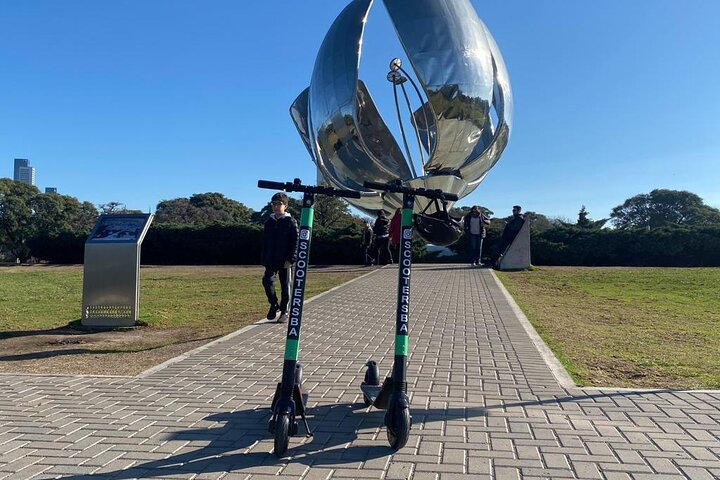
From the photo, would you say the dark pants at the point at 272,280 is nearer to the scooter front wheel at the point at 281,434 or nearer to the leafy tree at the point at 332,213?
the scooter front wheel at the point at 281,434

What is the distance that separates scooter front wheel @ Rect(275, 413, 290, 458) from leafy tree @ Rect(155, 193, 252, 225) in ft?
139

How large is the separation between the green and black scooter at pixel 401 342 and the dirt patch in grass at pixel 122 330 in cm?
336

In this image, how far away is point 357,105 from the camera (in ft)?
19.9

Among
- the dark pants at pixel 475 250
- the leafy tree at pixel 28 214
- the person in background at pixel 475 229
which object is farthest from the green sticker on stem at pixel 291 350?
the leafy tree at pixel 28 214

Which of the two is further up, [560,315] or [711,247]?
[711,247]

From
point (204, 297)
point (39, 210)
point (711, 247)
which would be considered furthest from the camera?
point (39, 210)

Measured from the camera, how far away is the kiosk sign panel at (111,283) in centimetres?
900

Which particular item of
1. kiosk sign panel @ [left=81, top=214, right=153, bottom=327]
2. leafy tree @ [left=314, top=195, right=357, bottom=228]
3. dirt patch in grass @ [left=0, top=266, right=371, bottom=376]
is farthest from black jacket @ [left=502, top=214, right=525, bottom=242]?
leafy tree @ [left=314, top=195, right=357, bottom=228]

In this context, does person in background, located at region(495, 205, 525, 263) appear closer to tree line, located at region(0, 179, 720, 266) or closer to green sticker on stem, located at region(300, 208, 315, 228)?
tree line, located at region(0, 179, 720, 266)

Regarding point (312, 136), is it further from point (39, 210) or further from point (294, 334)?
point (39, 210)

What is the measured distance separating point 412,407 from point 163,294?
33.8 feet

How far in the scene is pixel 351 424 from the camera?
4.24 m

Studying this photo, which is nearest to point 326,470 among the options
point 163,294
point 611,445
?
point 611,445

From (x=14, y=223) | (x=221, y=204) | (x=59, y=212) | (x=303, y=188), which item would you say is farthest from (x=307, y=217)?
(x=221, y=204)
